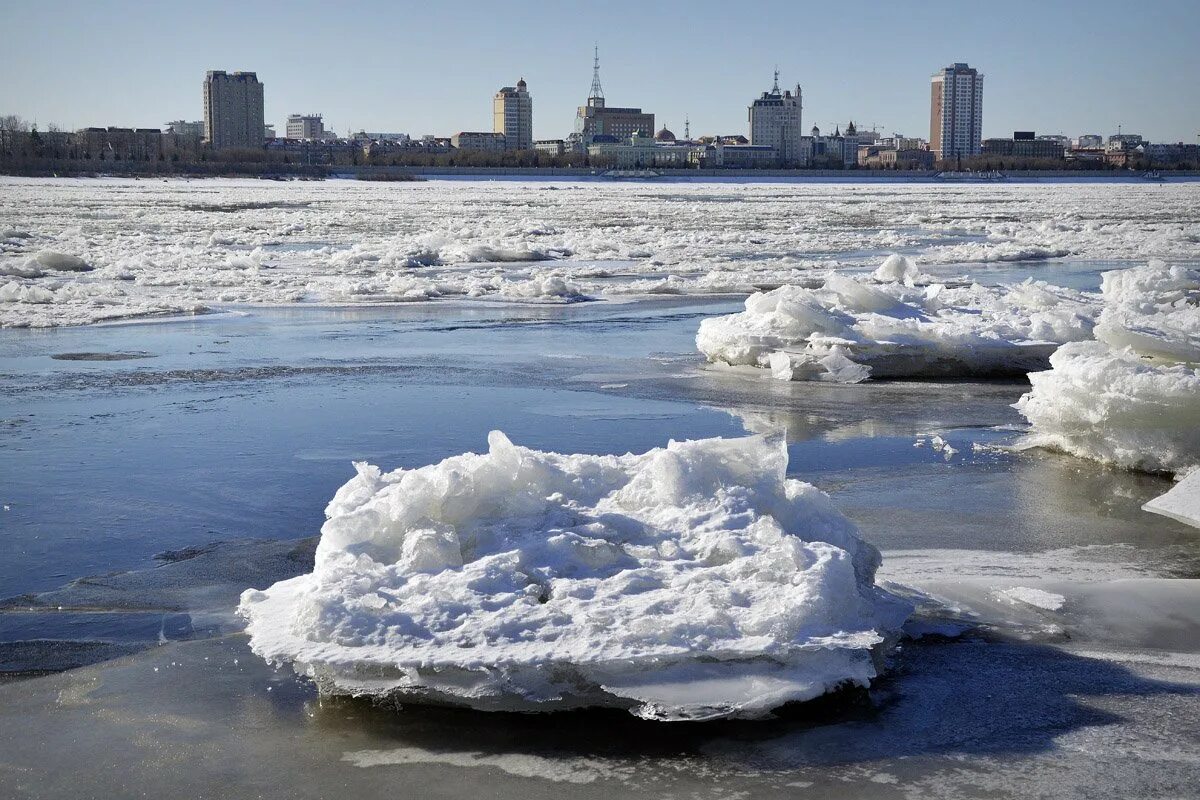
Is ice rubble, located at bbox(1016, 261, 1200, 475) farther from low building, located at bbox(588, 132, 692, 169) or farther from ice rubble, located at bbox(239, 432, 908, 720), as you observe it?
low building, located at bbox(588, 132, 692, 169)

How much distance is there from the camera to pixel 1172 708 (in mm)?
4172

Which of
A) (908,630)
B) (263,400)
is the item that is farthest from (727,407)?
(908,630)

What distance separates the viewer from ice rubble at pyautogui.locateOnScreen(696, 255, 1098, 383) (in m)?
11.1

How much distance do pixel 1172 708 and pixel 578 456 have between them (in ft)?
8.44

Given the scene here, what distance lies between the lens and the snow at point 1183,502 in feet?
21.5

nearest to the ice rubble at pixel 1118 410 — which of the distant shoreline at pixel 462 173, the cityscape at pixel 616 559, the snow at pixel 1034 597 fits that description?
the cityscape at pixel 616 559

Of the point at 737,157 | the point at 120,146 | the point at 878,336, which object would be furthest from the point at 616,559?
the point at 737,157

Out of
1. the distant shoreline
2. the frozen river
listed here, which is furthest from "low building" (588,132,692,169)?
the frozen river

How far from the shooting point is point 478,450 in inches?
311

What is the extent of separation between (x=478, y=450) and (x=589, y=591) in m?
3.52

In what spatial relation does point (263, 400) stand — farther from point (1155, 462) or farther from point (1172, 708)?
point (1172, 708)

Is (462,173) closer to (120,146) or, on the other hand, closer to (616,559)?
(120,146)

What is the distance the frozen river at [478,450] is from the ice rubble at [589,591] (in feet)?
0.42

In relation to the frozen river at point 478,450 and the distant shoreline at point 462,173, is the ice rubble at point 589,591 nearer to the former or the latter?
the frozen river at point 478,450
